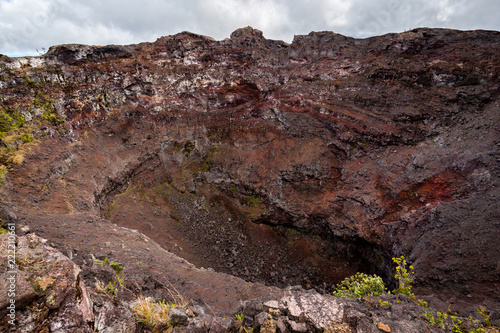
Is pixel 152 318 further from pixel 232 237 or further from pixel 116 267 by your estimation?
pixel 232 237

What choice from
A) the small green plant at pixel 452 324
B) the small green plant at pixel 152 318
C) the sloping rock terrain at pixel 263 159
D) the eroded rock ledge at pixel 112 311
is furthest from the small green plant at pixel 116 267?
the small green plant at pixel 452 324

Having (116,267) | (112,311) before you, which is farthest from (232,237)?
(112,311)

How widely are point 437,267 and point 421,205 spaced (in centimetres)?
378

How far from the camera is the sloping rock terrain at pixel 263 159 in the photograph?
891 centimetres

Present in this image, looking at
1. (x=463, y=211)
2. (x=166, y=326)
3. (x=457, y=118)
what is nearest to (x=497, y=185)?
(x=463, y=211)

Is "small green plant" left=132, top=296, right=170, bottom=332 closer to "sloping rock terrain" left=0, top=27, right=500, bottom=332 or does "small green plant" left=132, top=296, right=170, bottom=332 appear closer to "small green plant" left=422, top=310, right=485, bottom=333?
"sloping rock terrain" left=0, top=27, right=500, bottom=332

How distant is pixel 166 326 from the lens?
3.44m

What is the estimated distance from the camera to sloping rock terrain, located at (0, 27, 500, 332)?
8914 mm

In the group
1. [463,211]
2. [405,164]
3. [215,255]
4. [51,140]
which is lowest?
[215,255]

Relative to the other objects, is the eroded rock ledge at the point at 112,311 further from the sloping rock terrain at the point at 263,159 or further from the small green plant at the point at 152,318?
the sloping rock terrain at the point at 263,159

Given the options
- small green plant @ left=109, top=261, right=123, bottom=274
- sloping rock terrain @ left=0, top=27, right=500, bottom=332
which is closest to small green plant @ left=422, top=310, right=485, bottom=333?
sloping rock terrain @ left=0, top=27, right=500, bottom=332

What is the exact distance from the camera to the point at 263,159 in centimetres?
1653

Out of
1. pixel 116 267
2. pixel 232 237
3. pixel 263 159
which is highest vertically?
pixel 263 159

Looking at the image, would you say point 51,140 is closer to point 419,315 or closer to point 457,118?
point 419,315
